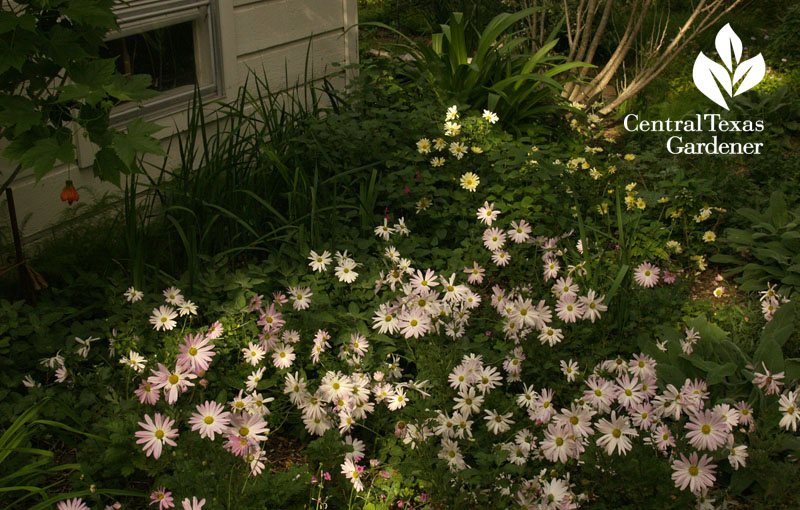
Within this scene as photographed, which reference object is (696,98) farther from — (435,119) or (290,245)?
(290,245)

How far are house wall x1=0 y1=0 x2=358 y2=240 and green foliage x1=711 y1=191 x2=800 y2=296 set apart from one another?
90.9 inches

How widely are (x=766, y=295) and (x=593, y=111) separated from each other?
8.45 ft

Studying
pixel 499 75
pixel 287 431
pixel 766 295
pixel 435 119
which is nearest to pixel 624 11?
pixel 499 75

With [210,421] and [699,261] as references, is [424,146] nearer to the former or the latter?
[699,261]

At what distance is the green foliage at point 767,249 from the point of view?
11.2 ft

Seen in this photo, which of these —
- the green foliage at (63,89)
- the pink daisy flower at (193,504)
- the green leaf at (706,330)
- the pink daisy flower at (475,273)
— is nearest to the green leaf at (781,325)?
the green leaf at (706,330)

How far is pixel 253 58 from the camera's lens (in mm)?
4215

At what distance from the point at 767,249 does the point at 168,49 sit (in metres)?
2.97

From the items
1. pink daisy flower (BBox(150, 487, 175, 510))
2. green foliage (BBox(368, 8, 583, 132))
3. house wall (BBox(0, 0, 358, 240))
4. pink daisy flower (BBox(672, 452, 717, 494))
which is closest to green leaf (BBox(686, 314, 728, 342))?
pink daisy flower (BBox(672, 452, 717, 494))

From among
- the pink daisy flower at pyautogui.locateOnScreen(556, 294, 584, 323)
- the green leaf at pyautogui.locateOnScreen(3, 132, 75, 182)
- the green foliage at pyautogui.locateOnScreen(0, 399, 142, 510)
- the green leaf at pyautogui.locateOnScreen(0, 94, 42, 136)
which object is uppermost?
the green leaf at pyautogui.locateOnScreen(0, 94, 42, 136)

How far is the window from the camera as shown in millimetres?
3541

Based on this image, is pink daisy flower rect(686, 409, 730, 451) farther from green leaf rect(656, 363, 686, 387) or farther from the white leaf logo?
the white leaf logo

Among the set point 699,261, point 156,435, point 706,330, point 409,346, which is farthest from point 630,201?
point 156,435

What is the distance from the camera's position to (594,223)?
3840 mm
